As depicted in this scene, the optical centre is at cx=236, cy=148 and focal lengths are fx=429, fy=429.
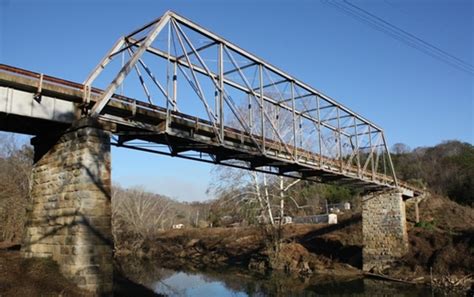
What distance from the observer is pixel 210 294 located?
89.8 ft

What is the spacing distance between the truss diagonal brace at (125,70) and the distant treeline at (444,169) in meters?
45.2

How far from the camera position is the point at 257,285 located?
103 ft

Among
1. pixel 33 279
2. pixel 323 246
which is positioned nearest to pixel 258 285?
pixel 323 246

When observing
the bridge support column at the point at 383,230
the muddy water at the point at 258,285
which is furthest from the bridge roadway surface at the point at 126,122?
the bridge support column at the point at 383,230

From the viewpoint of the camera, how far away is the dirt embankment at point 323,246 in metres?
33.4

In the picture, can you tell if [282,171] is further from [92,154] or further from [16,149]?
[16,149]

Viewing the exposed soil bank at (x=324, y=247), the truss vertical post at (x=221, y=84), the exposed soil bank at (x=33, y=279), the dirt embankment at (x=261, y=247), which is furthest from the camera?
the dirt embankment at (x=261, y=247)

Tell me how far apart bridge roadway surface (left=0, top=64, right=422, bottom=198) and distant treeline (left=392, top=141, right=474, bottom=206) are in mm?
35525

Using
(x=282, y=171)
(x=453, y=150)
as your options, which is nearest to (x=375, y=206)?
(x=282, y=171)

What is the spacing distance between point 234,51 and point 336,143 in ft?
52.8

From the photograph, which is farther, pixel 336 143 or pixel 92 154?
pixel 336 143

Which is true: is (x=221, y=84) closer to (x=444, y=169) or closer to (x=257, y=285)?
(x=257, y=285)

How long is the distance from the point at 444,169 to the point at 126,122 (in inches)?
2434

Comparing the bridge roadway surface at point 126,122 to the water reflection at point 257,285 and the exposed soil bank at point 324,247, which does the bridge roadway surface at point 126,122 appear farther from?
the exposed soil bank at point 324,247
